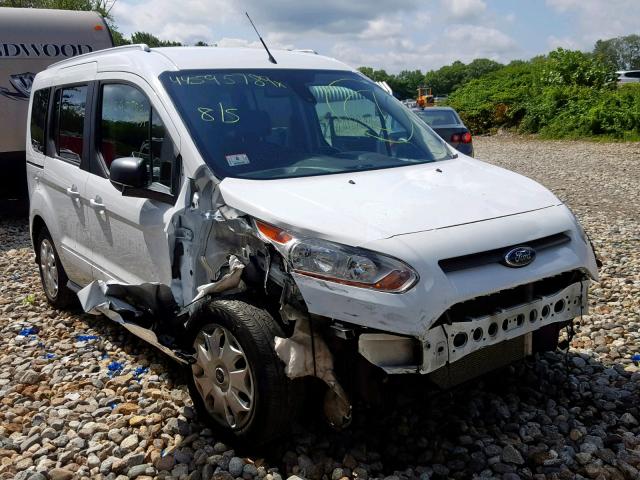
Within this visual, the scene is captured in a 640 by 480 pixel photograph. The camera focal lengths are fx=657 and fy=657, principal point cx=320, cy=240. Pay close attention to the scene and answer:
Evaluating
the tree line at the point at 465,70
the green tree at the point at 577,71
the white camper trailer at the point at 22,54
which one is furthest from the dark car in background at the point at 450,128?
the tree line at the point at 465,70

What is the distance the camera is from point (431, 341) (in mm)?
2818

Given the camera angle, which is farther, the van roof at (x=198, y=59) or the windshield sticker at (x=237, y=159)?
the van roof at (x=198, y=59)

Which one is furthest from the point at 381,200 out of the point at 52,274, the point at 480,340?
the point at 52,274

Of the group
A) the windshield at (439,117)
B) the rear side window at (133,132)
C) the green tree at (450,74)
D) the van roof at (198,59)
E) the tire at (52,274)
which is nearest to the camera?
the rear side window at (133,132)

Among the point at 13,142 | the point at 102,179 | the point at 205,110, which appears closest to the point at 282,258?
the point at 205,110

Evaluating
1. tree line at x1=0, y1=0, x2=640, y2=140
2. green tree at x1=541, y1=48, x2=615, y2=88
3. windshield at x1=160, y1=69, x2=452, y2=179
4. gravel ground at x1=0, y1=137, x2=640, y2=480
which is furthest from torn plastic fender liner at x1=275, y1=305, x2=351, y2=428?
green tree at x1=541, y1=48, x2=615, y2=88

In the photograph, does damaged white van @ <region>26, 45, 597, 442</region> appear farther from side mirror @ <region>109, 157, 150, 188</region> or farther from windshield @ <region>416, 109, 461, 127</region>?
windshield @ <region>416, 109, 461, 127</region>

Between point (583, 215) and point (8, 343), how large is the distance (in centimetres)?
784

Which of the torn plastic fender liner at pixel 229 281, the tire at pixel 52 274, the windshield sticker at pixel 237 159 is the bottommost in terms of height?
the tire at pixel 52 274

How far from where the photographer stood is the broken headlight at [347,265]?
281 centimetres

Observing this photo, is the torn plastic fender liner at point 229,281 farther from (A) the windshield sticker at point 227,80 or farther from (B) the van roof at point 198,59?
(B) the van roof at point 198,59

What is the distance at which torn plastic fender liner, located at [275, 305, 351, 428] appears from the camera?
299 cm

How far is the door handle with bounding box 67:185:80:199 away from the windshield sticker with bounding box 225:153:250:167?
168 cm

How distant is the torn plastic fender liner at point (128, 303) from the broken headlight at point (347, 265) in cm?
116
